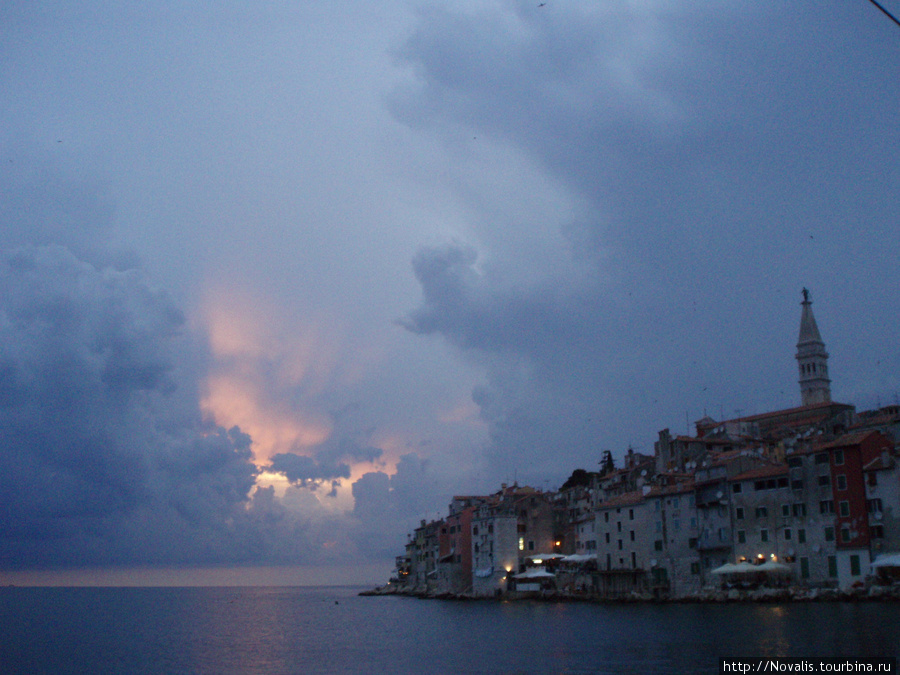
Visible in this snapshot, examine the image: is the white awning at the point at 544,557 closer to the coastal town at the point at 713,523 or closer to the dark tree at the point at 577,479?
the coastal town at the point at 713,523

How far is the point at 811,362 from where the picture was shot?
143 meters

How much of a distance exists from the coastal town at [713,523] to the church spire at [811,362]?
200 cm

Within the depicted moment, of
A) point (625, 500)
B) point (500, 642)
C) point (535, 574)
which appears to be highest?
point (625, 500)

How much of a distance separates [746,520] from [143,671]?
53.3m

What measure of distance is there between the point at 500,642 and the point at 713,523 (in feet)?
103

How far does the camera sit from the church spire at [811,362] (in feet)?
461

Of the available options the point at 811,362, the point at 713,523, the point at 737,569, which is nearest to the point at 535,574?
the point at 713,523

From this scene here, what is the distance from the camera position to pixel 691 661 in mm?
41656

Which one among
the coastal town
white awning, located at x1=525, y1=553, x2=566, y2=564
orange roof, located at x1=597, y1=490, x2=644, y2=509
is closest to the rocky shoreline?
the coastal town

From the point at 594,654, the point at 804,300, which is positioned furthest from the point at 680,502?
the point at 804,300

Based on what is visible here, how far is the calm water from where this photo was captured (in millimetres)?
43812

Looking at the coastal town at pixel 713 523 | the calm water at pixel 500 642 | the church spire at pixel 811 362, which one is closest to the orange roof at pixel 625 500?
the coastal town at pixel 713 523

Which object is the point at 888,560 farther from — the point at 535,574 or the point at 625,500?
the point at 535,574

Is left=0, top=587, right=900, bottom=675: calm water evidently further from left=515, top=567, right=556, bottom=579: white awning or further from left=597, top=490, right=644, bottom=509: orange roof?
left=515, top=567, right=556, bottom=579: white awning
